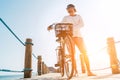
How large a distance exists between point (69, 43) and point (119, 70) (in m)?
2.70

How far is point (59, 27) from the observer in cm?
402

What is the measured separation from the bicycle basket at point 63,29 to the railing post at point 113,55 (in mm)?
2470

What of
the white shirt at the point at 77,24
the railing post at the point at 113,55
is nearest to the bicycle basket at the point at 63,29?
the white shirt at the point at 77,24

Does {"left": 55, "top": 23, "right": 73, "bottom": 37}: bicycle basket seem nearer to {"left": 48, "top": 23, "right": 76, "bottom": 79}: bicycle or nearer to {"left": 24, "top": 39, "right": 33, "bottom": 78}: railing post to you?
{"left": 48, "top": 23, "right": 76, "bottom": 79}: bicycle

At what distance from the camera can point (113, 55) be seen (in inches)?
236

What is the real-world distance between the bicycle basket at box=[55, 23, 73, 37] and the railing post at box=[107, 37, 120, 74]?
2.47 meters

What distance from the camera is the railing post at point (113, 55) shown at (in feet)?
19.1

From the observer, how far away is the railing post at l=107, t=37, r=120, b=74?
5.82 meters

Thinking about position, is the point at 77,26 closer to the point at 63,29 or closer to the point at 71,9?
the point at 71,9

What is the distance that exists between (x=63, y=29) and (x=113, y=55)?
104 inches

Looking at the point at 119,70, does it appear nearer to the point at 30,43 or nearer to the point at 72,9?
the point at 72,9

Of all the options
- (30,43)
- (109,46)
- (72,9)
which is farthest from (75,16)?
(30,43)

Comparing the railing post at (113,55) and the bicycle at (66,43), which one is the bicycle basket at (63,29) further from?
the railing post at (113,55)

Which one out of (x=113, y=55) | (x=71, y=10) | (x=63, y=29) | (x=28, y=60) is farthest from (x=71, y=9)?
(x=28, y=60)
